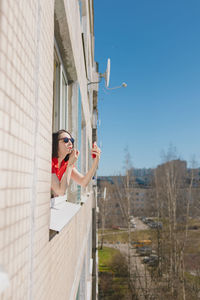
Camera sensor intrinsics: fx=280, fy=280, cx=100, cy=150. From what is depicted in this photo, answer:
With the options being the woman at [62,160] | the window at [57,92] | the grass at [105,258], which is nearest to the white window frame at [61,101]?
the window at [57,92]

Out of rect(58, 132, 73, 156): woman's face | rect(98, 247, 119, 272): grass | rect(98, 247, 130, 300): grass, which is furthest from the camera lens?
rect(98, 247, 119, 272): grass

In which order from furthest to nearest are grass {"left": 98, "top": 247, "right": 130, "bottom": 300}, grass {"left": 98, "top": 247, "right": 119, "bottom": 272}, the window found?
1. grass {"left": 98, "top": 247, "right": 119, "bottom": 272}
2. grass {"left": 98, "top": 247, "right": 130, "bottom": 300}
3. the window

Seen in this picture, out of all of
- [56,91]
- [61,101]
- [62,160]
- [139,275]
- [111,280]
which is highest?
[56,91]

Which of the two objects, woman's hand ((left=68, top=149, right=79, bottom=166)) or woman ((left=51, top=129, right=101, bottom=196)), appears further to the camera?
woman's hand ((left=68, top=149, right=79, bottom=166))

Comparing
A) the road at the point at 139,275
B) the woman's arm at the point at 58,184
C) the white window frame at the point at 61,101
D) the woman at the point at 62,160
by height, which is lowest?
the road at the point at 139,275

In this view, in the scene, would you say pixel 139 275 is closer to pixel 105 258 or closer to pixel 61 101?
pixel 105 258

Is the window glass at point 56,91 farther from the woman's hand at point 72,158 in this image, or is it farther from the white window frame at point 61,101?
the woman's hand at point 72,158

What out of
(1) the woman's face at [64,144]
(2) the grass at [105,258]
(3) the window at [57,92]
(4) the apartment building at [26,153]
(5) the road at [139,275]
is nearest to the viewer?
(4) the apartment building at [26,153]

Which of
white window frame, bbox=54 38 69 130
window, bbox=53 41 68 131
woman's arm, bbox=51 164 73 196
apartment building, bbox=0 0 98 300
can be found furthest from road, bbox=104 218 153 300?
apartment building, bbox=0 0 98 300

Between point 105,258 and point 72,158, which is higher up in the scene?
point 72,158

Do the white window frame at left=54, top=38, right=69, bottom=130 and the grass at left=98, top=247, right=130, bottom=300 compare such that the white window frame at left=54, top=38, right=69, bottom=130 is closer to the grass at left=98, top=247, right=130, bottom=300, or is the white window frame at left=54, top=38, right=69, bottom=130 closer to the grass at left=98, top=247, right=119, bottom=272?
the grass at left=98, top=247, right=130, bottom=300

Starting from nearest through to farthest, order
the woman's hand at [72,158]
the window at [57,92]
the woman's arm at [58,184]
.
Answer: the woman's arm at [58,184]
the woman's hand at [72,158]
the window at [57,92]

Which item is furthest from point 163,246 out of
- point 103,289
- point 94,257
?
point 94,257

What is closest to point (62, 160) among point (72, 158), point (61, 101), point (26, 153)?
point (72, 158)
